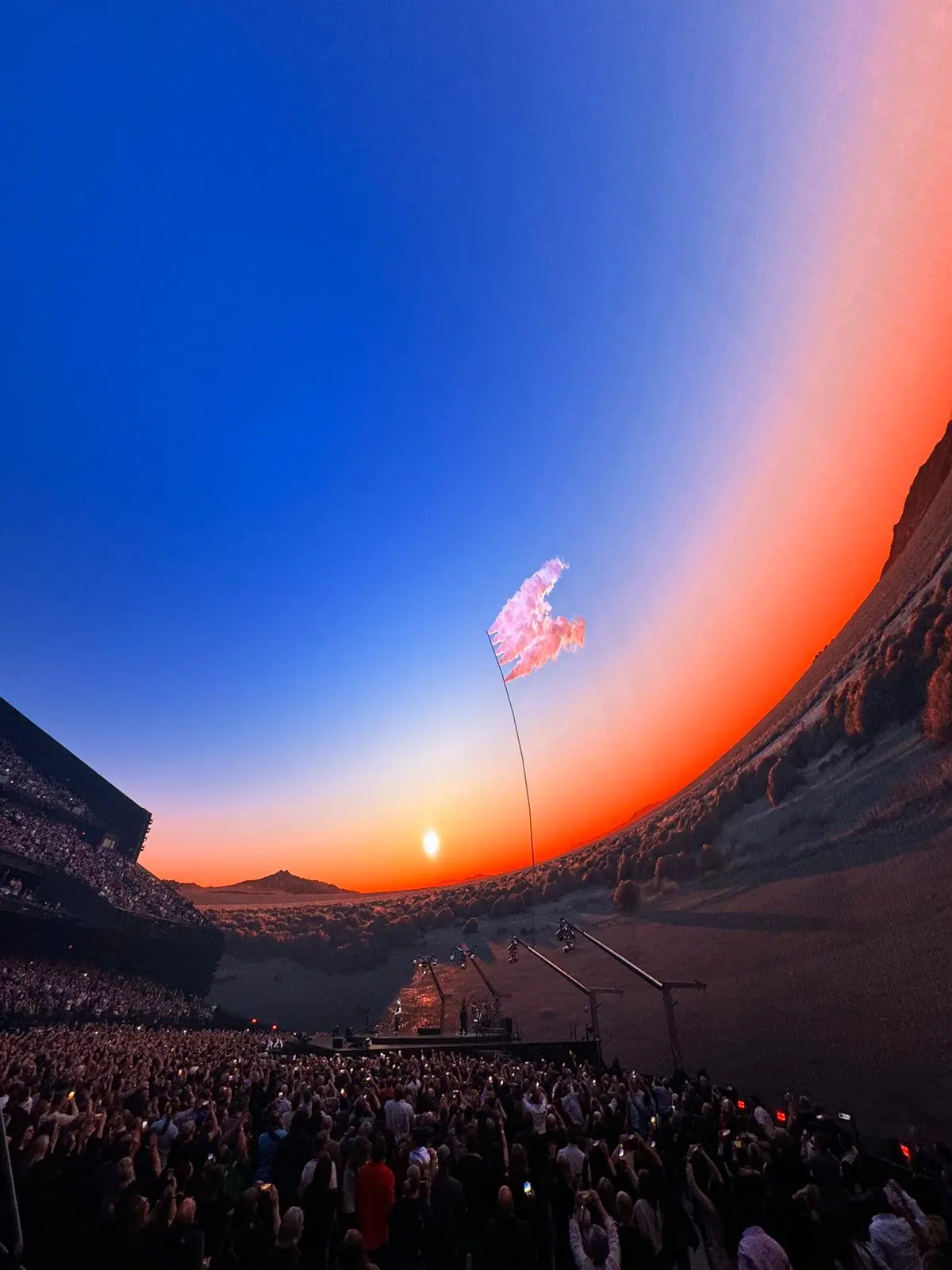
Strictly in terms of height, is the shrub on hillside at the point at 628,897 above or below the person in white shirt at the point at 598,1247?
above

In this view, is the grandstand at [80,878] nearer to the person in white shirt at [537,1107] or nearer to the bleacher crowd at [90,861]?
the bleacher crowd at [90,861]

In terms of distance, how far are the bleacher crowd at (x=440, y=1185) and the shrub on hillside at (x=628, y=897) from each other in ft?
128

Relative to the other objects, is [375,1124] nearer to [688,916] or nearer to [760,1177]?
[760,1177]

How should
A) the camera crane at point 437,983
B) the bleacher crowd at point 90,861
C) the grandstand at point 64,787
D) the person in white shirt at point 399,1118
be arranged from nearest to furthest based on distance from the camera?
the person in white shirt at point 399,1118
the camera crane at point 437,983
the bleacher crowd at point 90,861
the grandstand at point 64,787

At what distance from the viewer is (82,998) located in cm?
3180

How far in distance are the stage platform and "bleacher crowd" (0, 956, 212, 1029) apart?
14.3m

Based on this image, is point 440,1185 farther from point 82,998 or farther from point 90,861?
point 90,861

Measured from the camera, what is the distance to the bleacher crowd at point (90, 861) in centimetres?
3853

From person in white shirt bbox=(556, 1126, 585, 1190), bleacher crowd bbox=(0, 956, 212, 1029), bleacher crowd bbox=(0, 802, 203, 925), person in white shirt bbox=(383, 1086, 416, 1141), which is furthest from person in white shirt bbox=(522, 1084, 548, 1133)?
bleacher crowd bbox=(0, 802, 203, 925)

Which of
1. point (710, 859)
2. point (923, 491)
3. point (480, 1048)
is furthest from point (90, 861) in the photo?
point (923, 491)

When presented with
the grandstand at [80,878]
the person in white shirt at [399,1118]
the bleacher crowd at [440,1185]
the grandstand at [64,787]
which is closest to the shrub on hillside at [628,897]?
the grandstand at [80,878]

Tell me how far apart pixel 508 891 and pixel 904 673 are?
49693 mm

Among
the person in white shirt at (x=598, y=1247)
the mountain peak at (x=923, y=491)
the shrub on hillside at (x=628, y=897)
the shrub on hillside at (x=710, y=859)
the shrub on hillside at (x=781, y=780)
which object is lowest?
the person in white shirt at (x=598, y=1247)

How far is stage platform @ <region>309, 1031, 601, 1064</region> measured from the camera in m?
26.0
